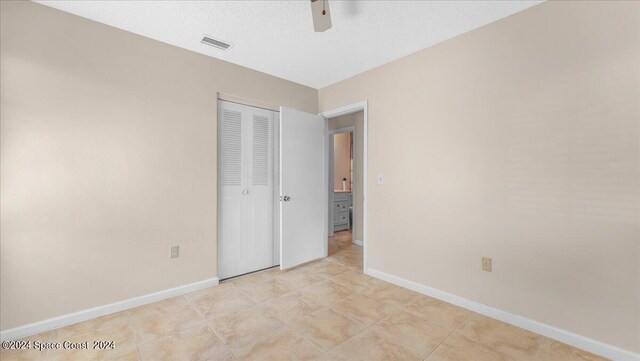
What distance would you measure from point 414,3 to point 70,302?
355 centimetres

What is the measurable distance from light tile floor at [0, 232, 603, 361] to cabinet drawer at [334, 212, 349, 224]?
281 centimetres

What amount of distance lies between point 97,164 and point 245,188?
140 cm

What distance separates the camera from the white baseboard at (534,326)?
1692 millimetres

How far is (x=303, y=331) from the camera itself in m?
2.01

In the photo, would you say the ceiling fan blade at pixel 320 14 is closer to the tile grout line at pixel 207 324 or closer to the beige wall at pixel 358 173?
the tile grout line at pixel 207 324

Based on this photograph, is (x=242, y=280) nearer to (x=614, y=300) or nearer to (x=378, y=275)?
(x=378, y=275)

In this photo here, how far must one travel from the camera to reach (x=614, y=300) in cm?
171

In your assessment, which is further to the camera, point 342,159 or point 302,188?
point 342,159

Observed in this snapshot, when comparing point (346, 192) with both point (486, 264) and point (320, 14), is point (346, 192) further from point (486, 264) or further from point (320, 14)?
point (320, 14)

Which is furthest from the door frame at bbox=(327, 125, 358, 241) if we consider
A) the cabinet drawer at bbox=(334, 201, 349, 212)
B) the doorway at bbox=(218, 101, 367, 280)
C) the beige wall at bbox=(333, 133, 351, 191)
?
the beige wall at bbox=(333, 133, 351, 191)

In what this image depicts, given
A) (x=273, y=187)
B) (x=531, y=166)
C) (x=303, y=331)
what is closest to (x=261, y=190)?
(x=273, y=187)

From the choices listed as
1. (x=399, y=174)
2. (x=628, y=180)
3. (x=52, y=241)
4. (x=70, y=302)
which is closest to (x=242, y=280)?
(x=70, y=302)

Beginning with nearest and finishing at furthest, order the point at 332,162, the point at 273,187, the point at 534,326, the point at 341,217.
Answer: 1. the point at 534,326
2. the point at 273,187
3. the point at 332,162
4. the point at 341,217

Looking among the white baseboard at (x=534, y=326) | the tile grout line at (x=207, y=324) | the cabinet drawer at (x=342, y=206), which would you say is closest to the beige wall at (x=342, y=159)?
the cabinet drawer at (x=342, y=206)
